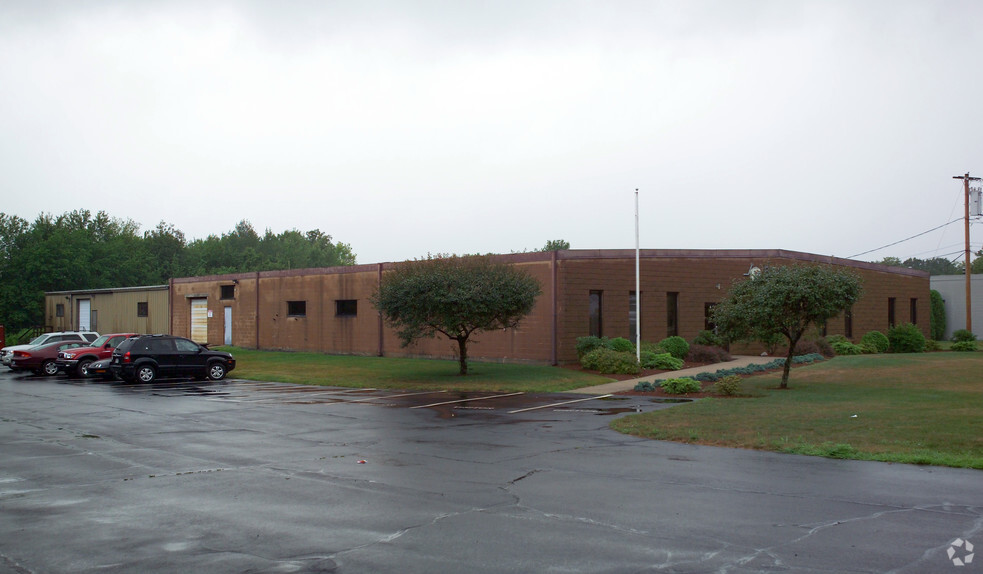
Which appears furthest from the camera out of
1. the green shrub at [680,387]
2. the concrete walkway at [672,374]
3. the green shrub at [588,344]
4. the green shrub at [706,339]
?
the green shrub at [706,339]

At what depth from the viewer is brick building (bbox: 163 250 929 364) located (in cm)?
3102

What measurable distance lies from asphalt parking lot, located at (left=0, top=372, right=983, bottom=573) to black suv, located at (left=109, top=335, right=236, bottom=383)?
11.8 m

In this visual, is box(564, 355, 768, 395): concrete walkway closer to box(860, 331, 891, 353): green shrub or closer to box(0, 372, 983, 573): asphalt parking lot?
box(860, 331, 891, 353): green shrub

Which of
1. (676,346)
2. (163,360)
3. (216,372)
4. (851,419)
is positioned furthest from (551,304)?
(851,419)

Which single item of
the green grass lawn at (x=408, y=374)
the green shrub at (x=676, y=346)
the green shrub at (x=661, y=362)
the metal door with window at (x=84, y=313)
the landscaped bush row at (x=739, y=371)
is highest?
the metal door with window at (x=84, y=313)

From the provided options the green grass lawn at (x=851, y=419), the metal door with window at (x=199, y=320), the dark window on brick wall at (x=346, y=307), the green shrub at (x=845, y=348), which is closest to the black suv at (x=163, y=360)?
the dark window on brick wall at (x=346, y=307)

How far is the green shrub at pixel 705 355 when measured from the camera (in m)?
30.8

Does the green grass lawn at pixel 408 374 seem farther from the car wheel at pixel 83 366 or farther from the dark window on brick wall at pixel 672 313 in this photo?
the dark window on brick wall at pixel 672 313

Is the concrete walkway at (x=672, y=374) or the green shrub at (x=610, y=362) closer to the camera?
the concrete walkway at (x=672, y=374)

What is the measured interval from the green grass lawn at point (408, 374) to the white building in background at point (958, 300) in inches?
1632

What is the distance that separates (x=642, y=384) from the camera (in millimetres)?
23453

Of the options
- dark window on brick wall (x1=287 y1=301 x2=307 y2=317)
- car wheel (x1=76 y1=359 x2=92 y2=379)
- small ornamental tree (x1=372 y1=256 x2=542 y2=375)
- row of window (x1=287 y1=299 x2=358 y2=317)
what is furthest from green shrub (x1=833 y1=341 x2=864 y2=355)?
car wheel (x1=76 y1=359 x2=92 y2=379)

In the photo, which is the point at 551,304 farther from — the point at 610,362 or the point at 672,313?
the point at 672,313

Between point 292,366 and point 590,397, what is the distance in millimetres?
→ 16237
